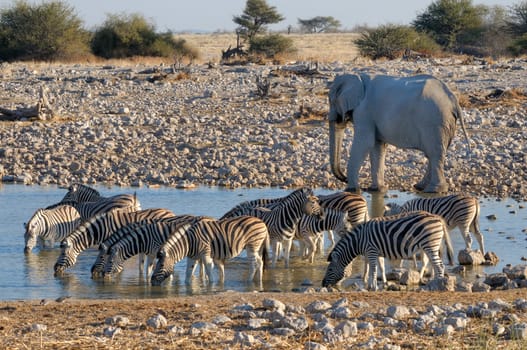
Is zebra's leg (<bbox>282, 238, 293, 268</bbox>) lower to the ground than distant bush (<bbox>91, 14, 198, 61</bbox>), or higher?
lower

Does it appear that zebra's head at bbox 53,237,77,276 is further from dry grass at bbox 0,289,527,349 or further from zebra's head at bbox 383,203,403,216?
zebra's head at bbox 383,203,403,216

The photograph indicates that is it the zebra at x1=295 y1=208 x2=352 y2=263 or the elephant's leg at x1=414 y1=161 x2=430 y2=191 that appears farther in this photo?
the elephant's leg at x1=414 y1=161 x2=430 y2=191

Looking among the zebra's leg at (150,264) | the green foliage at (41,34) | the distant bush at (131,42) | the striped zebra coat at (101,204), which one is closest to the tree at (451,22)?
the distant bush at (131,42)

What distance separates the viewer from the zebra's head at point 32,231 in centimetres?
1283

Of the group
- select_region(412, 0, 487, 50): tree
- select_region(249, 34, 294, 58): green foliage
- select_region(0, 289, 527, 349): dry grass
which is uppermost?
select_region(412, 0, 487, 50): tree

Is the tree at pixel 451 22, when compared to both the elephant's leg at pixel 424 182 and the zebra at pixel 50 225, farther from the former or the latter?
the zebra at pixel 50 225

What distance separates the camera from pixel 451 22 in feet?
154

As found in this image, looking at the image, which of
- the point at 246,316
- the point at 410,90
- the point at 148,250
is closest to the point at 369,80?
the point at 410,90

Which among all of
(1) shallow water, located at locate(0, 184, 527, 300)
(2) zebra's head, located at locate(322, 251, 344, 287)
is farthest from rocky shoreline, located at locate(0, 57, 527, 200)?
(2) zebra's head, located at locate(322, 251, 344, 287)

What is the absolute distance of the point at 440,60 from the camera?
33531mm

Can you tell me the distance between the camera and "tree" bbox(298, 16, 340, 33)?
93.1 meters

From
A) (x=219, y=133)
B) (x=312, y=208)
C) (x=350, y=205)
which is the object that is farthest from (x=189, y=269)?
(x=219, y=133)

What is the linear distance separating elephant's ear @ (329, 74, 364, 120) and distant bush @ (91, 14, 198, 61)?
2619 cm

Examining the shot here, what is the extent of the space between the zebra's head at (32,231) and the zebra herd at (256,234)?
0.04 feet
